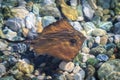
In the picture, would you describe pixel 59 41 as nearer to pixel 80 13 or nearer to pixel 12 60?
pixel 12 60

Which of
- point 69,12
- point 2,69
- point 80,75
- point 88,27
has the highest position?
point 69,12

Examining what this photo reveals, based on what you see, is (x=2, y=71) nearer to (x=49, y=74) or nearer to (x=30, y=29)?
(x=49, y=74)

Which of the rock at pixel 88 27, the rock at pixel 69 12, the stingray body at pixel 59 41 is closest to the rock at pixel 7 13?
the stingray body at pixel 59 41

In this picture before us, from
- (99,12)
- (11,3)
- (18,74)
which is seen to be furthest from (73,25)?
(18,74)

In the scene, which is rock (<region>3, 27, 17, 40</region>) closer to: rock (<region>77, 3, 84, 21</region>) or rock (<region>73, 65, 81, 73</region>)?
rock (<region>73, 65, 81, 73</region>)

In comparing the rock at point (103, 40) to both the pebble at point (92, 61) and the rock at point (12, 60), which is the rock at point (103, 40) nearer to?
the pebble at point (92, 61)

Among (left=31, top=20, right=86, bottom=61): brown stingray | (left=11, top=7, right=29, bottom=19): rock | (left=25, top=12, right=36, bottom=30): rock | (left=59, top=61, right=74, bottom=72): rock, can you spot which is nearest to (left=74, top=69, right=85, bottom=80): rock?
(left=59, top=61, right=74, bottom=72): rock
